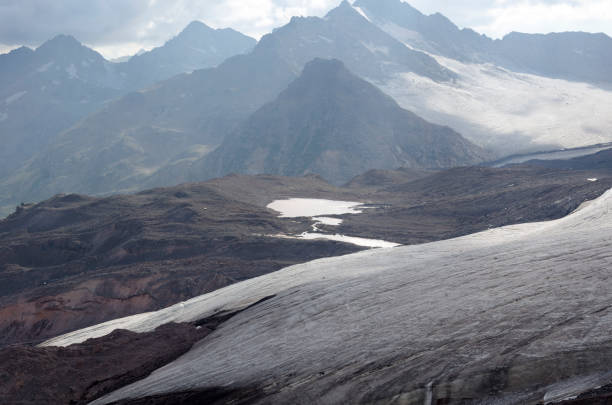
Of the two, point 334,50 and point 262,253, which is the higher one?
point 334,50

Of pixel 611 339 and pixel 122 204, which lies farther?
pixel 122 204

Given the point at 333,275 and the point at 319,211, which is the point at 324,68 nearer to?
the point at 319,211

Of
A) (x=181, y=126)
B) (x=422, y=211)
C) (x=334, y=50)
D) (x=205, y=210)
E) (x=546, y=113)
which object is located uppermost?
(x=334, y=50)

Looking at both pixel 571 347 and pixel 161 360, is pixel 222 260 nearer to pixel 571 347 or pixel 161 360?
pixel 161 360

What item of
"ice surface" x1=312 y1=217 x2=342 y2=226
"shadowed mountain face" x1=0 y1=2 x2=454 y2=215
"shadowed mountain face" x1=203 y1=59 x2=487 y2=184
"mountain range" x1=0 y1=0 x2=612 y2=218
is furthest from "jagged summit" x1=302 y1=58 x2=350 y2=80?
"ice surface" x1=312 y1=217 x2=342 y2=226

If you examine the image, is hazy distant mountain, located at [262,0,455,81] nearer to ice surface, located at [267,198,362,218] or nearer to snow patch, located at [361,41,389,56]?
snow patch, located at [361,41,389,56]

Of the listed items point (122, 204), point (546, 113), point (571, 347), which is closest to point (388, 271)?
point (571, 347)
